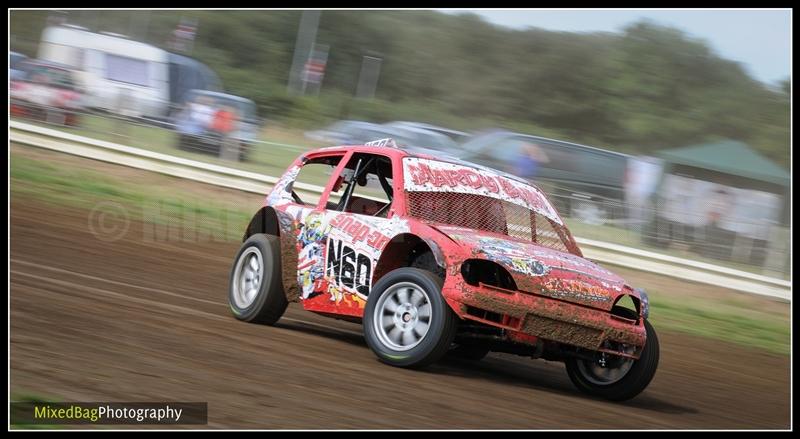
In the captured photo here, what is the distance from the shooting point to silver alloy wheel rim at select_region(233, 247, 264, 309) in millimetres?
8227

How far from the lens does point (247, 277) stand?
839 cm

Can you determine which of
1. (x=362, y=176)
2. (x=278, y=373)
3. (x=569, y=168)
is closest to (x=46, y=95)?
(x=569, y=168)

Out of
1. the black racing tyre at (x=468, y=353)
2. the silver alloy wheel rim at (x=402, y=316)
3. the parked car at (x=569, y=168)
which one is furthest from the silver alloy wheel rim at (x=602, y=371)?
the parked car at (x=569, y=168)

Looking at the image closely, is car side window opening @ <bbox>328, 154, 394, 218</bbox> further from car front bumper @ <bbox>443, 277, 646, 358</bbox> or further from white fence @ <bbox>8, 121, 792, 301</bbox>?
white fence @ <bbox>8, 121, 792, 301</bbox>

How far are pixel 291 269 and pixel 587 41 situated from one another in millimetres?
21195

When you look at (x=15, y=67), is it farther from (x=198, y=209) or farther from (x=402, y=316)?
(x=402, y=316)

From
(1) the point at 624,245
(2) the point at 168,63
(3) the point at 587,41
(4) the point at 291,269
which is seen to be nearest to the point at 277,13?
(2) the point at 168,63

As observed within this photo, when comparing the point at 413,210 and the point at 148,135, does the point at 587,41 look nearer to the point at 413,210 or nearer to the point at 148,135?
the point at 148,135

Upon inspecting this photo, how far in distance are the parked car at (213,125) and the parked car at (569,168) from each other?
13.8 ft

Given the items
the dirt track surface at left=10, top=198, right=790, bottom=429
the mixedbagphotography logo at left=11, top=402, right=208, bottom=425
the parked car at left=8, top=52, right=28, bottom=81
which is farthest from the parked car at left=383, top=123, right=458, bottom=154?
the mixedbagphotography logo at left=11, top=402, right=208, bottom=425

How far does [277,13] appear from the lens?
28250 millimetres

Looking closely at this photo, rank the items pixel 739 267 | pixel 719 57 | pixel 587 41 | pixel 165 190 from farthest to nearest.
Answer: pixel 587 41, pixel 719 57, pixel 165 190, pixel 739 267

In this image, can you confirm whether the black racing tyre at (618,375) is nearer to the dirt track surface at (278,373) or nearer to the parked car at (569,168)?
the dirt track surface at (278,373)

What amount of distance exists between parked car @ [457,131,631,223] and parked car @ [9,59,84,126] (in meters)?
7.47
